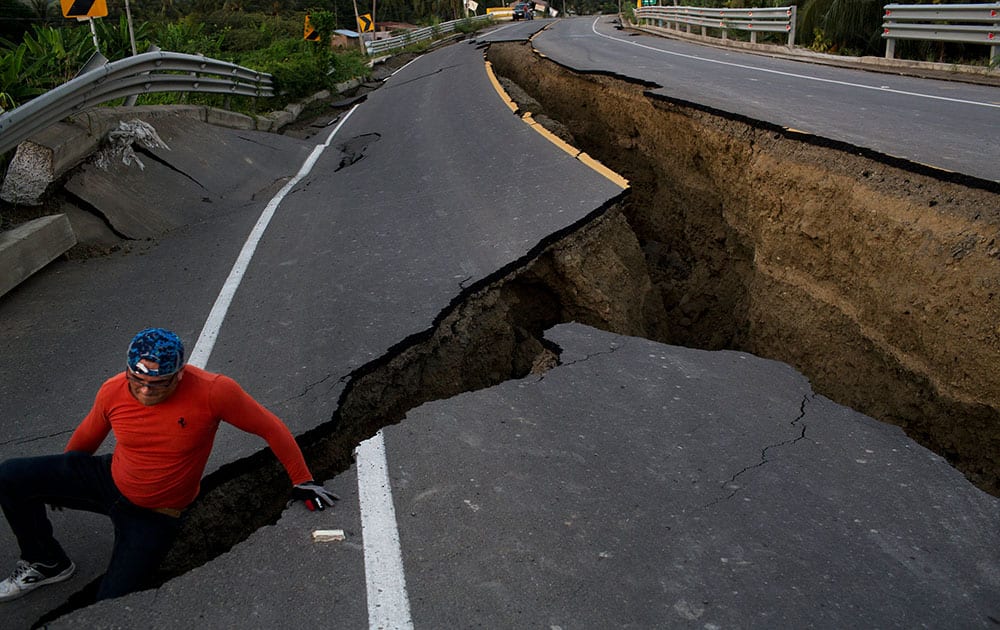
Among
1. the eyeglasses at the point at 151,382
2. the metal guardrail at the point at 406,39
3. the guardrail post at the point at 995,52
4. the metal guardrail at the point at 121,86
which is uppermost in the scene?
the metal guardrail at the point at 406,39

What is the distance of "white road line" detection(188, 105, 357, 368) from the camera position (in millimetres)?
5430

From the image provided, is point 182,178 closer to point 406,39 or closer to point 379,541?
point 379,541

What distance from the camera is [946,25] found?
14445 millimetres

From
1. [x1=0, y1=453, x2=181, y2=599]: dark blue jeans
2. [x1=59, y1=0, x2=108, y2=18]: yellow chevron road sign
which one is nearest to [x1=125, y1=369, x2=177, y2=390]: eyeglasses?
[x1=0, y1=453, x2=181, y2=599]: dark blue jeans

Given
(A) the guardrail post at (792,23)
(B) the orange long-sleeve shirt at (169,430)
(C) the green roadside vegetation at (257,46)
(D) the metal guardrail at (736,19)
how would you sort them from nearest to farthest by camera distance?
(B) the orange long-sleeve shirt at (169,430), (C) the green roadside vegetation at (257,46), (A) the guardrail post at (792,23), (D) the metal guardrail at (736,19)

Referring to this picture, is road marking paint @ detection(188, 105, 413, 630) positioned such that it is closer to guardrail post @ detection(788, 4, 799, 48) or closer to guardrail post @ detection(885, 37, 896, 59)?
guardrail post @ detection(885, 37, 896, 59)

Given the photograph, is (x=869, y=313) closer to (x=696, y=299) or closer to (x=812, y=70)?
(x=696, y=299)

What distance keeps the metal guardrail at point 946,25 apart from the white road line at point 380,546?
Answer: 525 inches

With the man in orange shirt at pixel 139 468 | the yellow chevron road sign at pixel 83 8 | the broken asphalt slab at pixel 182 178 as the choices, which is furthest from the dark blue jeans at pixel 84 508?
the yellow chevron road sign at pixel 83 8

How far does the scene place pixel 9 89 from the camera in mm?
8789

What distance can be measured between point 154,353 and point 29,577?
3.55 ft

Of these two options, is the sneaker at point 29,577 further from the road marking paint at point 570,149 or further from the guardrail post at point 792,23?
the guardrail post at point 792,23

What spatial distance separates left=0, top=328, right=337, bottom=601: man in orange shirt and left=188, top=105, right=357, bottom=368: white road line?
1.57 m

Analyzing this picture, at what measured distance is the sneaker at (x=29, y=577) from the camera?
3.31m
